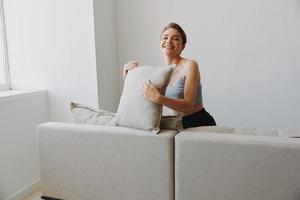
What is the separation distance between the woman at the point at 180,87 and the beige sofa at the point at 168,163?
0.58ft

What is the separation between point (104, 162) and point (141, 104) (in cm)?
36

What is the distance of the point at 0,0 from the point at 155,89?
1941 millimetres

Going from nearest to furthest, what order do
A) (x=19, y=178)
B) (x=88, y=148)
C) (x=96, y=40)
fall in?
(x=88, y=148), (x=19, y=178), (x=96, y=40)

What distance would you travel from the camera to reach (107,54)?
2840mm

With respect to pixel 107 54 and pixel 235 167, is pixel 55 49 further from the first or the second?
pixel 235 167

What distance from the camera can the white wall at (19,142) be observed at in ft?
7.13

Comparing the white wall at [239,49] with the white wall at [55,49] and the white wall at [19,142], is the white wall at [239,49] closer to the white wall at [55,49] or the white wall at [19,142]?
the white wall at [55,49]

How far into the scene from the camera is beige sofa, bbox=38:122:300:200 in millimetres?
1229

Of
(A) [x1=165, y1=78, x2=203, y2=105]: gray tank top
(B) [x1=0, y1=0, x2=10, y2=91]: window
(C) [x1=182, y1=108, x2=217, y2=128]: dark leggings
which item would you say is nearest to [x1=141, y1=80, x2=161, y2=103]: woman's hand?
(A) [x1=165, y1=78, x2=203, y2=105]: gray tank top

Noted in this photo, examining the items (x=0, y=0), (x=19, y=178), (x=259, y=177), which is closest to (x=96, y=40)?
(x=0, y=0)

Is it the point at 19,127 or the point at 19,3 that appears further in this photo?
the point at 19,3

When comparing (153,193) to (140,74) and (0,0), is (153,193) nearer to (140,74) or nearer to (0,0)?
(140,74)

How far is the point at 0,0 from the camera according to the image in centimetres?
263

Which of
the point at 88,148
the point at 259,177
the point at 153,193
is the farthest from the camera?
the point at 88,148
